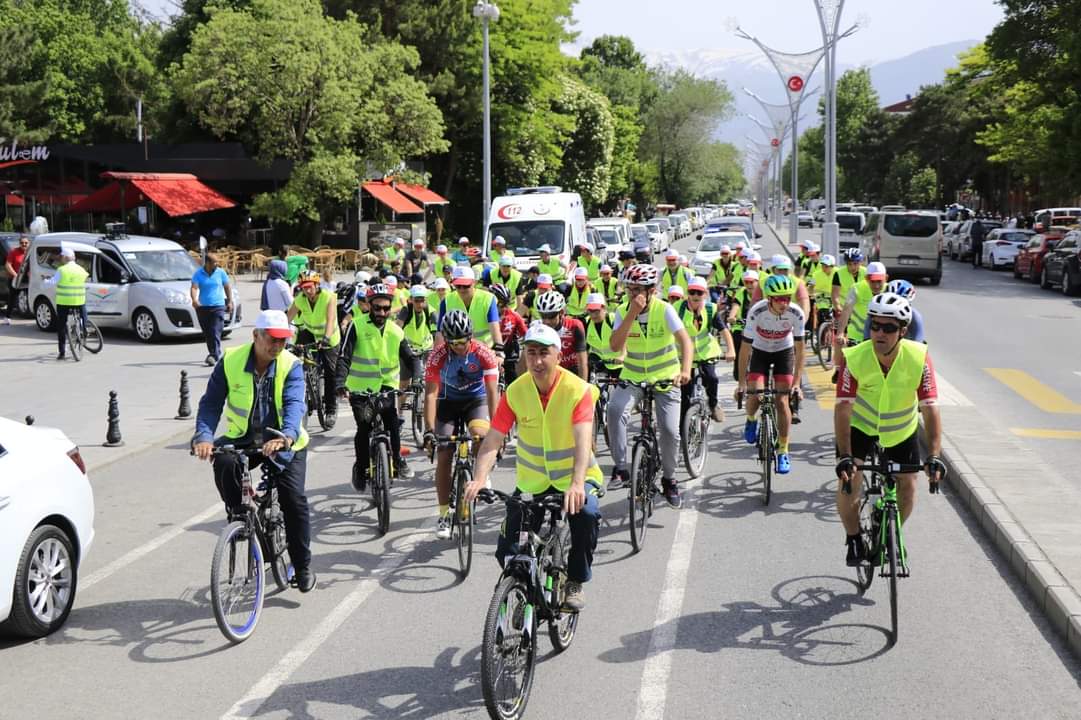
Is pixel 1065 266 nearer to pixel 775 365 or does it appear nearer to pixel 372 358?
pixel 775 365

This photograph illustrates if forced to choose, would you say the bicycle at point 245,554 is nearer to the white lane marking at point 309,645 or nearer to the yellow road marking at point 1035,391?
the white lane marking at point 309,645

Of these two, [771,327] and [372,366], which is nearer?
[372,366]

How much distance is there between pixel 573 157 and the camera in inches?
2554

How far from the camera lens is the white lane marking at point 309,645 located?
19.2ft

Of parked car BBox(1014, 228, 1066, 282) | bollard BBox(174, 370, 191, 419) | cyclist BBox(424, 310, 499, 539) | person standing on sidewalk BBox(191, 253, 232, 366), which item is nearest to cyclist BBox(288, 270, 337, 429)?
bollard BBox(174, 370, 191, 419)

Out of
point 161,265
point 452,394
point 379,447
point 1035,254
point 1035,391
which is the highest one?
point 1035,254

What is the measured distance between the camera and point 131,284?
2286cm

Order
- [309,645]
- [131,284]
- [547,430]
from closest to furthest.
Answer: [547,430] < [309,645] < [131,284]

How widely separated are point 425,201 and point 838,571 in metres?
41.4

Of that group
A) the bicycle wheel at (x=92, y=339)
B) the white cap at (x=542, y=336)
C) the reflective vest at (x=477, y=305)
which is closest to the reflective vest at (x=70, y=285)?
the bicycle wheel at (x=92, y=339)

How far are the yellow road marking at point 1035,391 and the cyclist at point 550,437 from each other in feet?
33.0

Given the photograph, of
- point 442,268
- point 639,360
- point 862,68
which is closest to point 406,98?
point 442,268

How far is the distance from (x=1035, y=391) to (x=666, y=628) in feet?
35.8

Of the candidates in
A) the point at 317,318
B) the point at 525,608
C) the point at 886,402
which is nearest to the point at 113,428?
the point at 317,318
